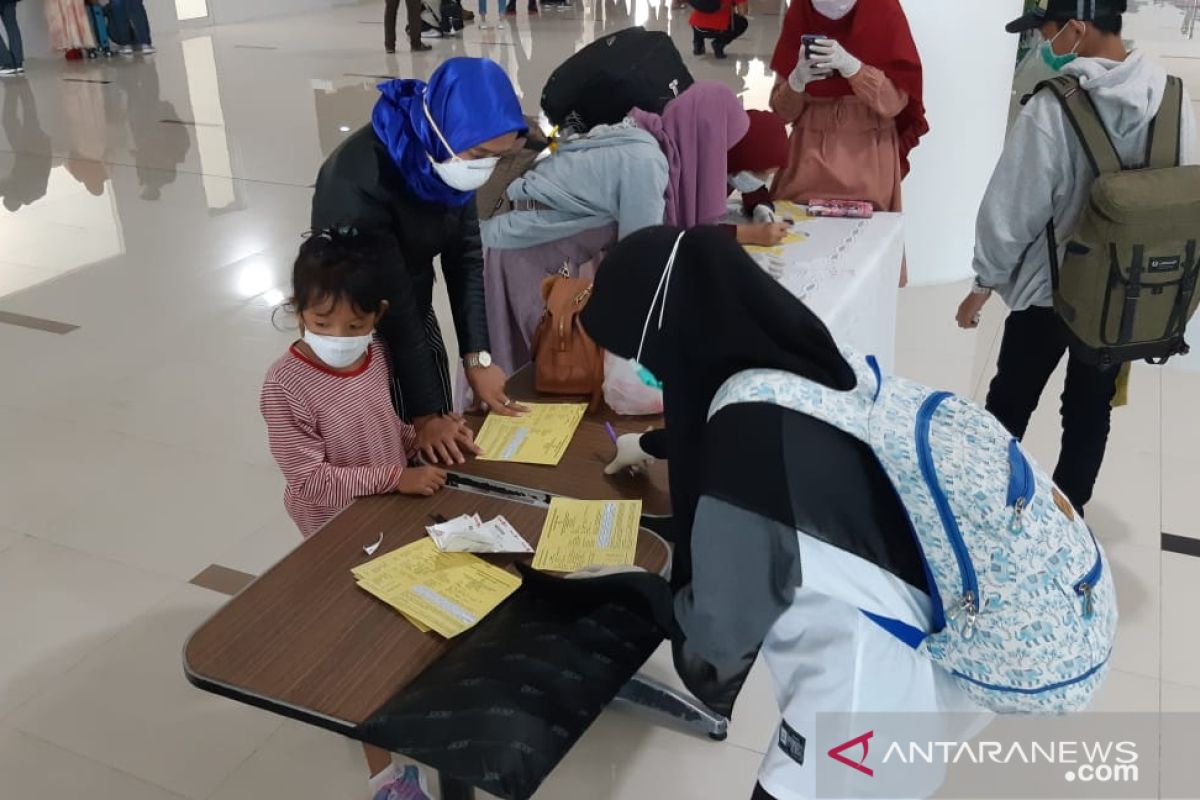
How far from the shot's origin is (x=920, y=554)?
51.2 inches

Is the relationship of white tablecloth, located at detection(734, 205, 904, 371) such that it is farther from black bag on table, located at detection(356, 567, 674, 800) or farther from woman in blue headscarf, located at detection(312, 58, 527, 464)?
black bag on table, located at detection(356, 567, 674, 800)

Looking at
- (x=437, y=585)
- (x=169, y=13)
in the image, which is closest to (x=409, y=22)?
(x=169, y=13)

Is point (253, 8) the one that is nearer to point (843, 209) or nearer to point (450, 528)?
point (843, 209)

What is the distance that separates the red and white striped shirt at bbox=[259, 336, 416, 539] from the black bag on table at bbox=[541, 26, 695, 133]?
1.19 meters

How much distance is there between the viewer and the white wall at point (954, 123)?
4574 mm

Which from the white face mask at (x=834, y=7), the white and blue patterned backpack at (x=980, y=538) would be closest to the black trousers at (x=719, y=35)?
the white face mask at (x=834, y=7)

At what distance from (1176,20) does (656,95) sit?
11.6 meters

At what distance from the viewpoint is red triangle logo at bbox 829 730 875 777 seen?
1401 millimetres

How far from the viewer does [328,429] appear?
6.61ft

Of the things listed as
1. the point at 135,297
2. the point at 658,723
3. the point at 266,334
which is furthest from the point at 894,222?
the point at 135,297

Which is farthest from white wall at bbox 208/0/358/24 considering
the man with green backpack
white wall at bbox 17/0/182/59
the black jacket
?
the man with green backpack

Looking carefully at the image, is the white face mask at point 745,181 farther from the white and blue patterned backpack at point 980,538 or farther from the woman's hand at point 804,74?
the white and blue patterned backpack at point 980,538

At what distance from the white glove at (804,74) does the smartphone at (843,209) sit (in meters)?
0.39

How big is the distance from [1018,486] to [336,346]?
1.24 m
